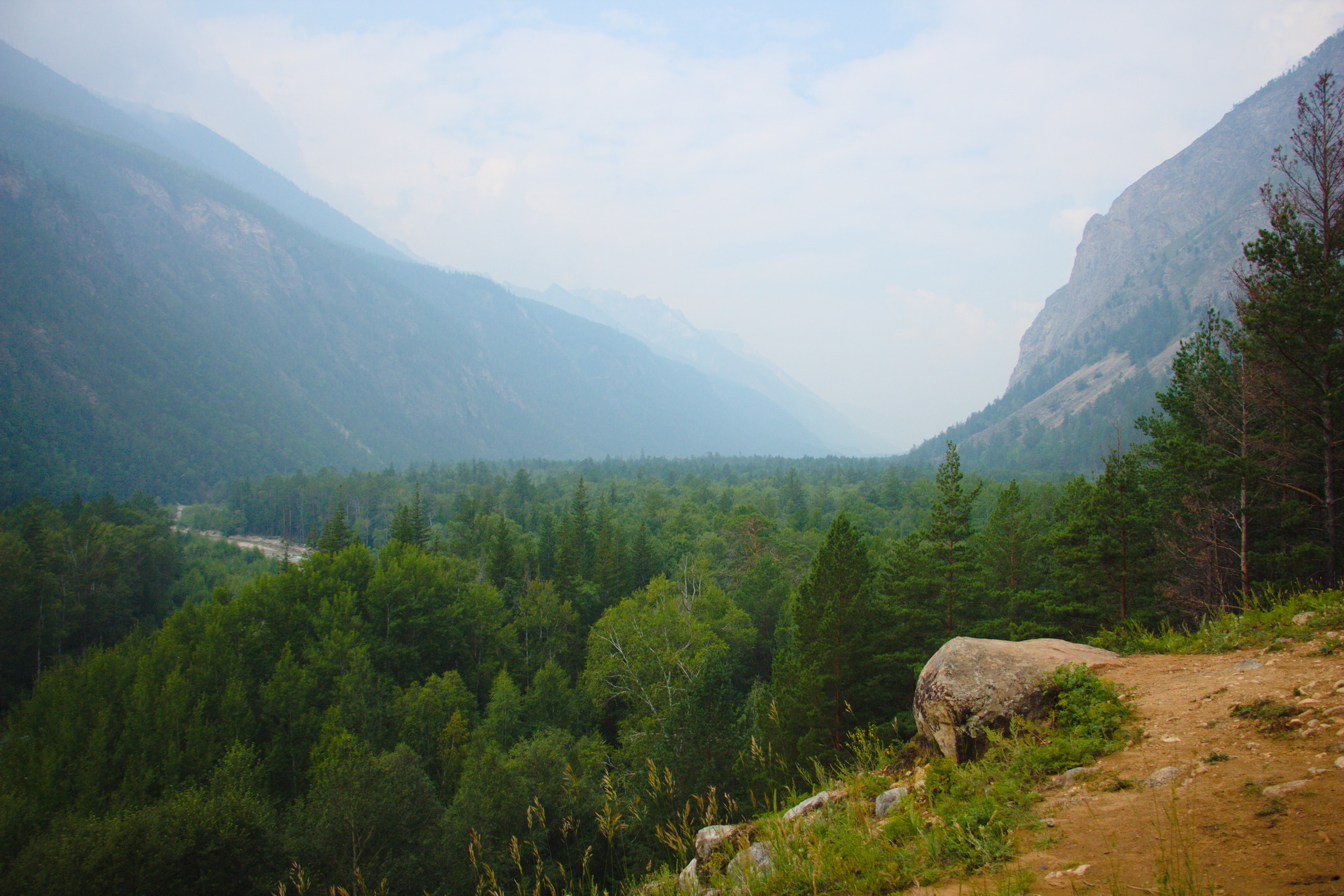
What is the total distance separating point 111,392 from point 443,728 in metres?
211

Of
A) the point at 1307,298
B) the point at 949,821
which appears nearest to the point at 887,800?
the point at 949,821

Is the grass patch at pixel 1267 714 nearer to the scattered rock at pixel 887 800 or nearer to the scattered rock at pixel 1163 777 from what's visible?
the scattered rock at pixel 1163 777

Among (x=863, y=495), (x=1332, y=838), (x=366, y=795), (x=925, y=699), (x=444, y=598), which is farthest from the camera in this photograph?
(x=863, y=495)

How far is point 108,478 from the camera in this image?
137750mm

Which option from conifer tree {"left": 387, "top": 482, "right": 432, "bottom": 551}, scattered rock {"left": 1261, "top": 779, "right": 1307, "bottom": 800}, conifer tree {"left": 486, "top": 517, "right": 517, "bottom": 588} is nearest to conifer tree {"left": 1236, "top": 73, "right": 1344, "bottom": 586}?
scattered rock {"left": 1261, "top": 779, "right": 1307, "bottom": 800}

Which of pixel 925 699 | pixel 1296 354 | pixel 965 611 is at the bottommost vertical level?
pixel 965 611

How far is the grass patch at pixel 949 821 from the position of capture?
5227 millimetres

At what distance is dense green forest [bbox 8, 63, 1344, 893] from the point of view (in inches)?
579

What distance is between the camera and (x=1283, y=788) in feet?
15.8

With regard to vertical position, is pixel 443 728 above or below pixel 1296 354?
below

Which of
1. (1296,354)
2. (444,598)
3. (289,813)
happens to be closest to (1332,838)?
(1296,354)

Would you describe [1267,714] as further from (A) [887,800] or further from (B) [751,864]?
(B) [751,864]

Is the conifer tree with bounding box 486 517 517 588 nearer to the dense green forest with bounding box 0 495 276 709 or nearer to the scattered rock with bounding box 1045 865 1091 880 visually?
the dense green forest with bounding box 0 495 276 709

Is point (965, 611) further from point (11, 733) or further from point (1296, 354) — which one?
point (11, 733)
